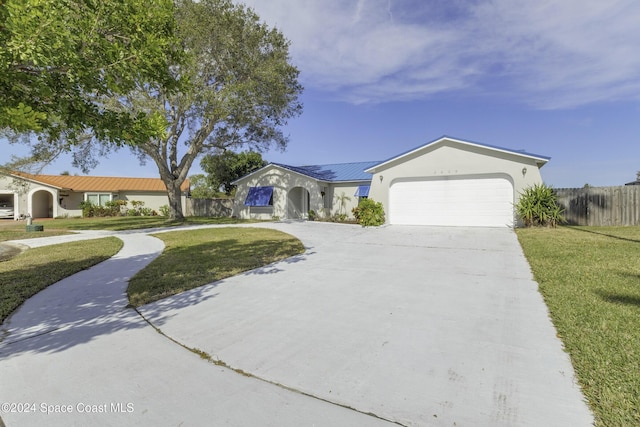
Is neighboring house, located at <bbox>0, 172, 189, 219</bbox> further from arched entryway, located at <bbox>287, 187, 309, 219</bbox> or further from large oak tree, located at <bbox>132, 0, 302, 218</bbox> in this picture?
arched entryway, located at <bbox>287, 187, 309, 219</bbox>

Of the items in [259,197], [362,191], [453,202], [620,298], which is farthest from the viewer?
[259,197]

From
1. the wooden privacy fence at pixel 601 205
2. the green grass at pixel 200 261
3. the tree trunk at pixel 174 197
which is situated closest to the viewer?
the green grass at pixel 200 261

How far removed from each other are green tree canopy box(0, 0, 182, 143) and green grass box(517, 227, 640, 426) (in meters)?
5.77

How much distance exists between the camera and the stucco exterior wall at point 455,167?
13.6m

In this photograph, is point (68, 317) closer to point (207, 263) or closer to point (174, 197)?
point (207, 263)

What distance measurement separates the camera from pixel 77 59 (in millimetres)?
3508

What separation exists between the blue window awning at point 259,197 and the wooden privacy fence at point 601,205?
58.1ft

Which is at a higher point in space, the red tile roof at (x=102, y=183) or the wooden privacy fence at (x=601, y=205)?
the red tile roof at (x=102, y=183)

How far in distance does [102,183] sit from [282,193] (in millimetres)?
21647

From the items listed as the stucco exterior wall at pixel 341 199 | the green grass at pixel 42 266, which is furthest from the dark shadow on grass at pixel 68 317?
the stucco exterior wall at pixel 341 199

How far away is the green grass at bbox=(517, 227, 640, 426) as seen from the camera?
2.32m

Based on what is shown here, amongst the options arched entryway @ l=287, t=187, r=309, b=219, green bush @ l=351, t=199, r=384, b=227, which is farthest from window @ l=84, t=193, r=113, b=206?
green bush @ l=351, t=199, r=384, b=227

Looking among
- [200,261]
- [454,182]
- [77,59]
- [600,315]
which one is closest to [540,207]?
[454,182]

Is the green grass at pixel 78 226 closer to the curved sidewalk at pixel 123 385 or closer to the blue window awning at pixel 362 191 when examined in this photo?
the blue window awning at pixel 362 191
